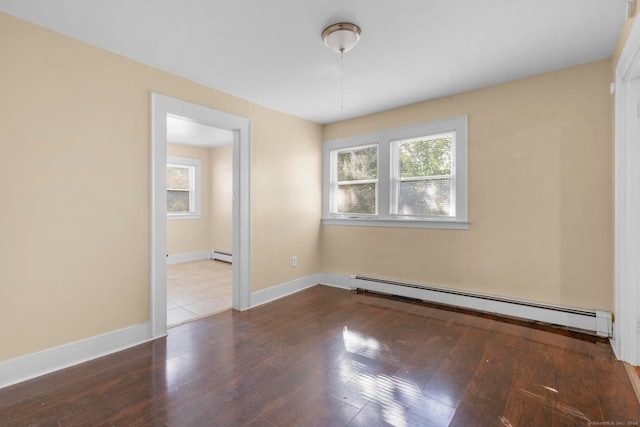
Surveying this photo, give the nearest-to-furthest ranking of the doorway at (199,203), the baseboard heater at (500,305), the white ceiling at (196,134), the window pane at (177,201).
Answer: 1. the baseboard heater at (500,305)
2. the white ceiling at (196,134)
3. the doorway at (199,203)
4. the window pane at (177,201)

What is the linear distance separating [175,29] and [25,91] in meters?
1.14

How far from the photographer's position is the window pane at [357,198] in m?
4.29

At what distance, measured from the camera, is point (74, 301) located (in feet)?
7.60

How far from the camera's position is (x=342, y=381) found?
2053 millimetres

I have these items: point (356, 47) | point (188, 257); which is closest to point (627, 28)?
point (356, 47)

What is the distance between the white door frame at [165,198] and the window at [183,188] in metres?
3.54

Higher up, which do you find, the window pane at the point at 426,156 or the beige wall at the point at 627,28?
the beige wall at the point at 627,28

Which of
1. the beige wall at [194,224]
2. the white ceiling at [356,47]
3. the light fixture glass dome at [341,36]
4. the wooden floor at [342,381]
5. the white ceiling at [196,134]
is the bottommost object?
the wooden floor at [342,381]

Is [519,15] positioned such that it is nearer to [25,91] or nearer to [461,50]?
[461,50]

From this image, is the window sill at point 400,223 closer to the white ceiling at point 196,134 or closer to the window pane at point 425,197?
the window pane at point 425,197

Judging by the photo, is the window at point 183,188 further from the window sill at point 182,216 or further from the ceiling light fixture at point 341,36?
the ceiling light fixture at point 341,36

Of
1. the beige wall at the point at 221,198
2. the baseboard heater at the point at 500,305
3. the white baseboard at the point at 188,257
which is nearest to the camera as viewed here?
the baseboard heater at the point at 500,305

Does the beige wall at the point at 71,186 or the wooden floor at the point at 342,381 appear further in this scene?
the beige wall at the point at 71,186

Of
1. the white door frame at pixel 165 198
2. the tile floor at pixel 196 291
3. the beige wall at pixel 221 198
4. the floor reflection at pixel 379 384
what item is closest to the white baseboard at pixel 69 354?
the white door frame at pixel 165 198
